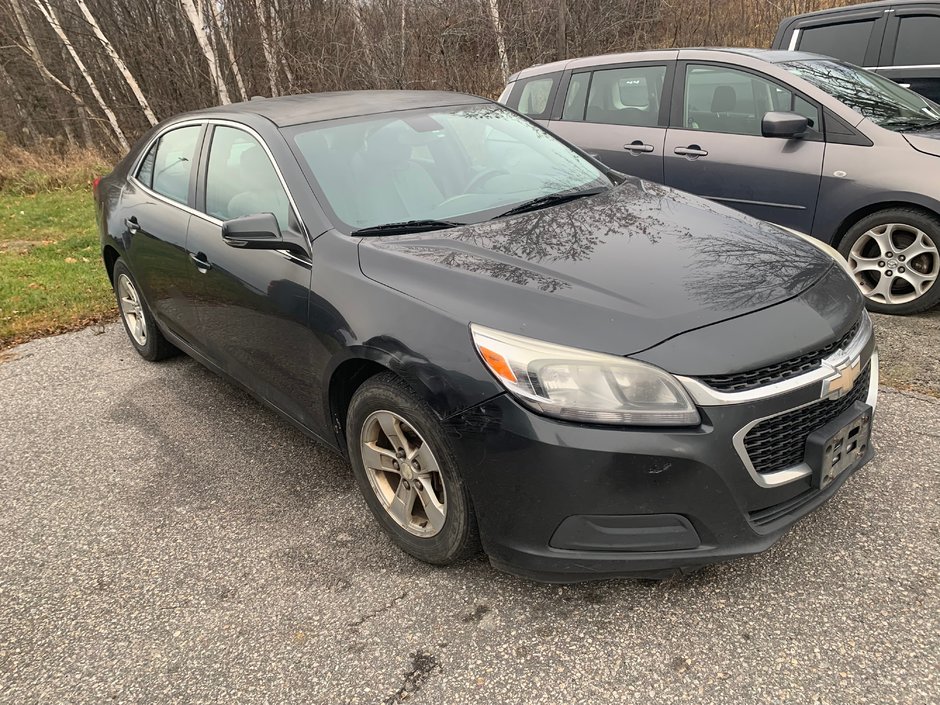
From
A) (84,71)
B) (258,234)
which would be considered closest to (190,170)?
(258,234)

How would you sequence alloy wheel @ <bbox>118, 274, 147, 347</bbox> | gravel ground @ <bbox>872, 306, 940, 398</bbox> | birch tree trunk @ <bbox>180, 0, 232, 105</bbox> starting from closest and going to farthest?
1. gravel ground @ <bbox>872, 306, 940, 398</bbox>
2. alloy wheel @ <bbox>118, 274, 147, 347</bbox>
3. birch tree trunk @ <bbox>180, 0, 232, 105</bbox>

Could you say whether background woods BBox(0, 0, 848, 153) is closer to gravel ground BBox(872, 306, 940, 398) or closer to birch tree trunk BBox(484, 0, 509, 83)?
birch tree trunk BBox(484, 0, 509, 83)

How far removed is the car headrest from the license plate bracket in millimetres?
3412

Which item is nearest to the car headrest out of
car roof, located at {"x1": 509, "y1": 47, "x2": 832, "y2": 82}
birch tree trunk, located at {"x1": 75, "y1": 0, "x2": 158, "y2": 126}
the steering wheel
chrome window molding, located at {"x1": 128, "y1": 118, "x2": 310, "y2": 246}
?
car roof, located at {"x1": 509, "y1": 47, "x2": 832, "y2": 82}

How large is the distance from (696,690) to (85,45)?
21085 millimetres

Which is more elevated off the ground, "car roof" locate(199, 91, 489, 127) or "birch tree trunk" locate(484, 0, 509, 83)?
"car roof" locate(199, 91, 489, 127)

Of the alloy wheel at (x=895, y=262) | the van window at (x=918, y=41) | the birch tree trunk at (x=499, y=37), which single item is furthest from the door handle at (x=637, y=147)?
the birch tree trunk at (x=499, y=37)

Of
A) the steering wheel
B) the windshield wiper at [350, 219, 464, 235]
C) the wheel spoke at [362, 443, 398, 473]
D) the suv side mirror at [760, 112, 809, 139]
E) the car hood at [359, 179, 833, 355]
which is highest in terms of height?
the steering wheel

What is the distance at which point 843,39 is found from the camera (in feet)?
22.7

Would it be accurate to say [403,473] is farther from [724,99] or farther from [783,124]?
[724,99]

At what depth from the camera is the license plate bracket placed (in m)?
2.19

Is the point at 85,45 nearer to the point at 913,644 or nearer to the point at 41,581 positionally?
the point at 41,581

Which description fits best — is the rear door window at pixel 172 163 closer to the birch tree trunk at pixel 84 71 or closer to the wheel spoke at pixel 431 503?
the wheel spoke at pixel 431 503

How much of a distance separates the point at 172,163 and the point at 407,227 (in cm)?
197
